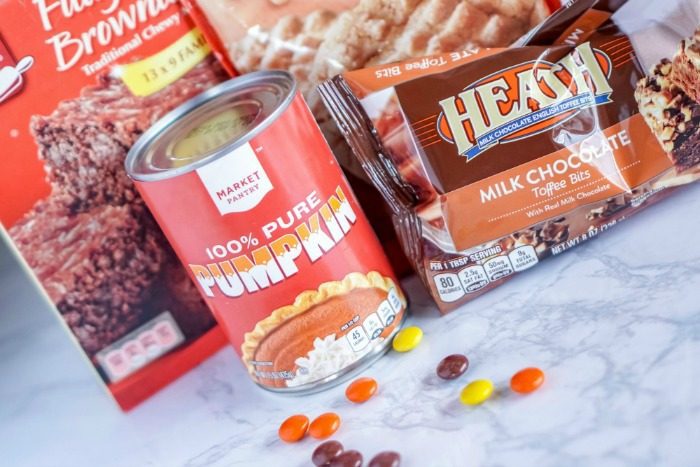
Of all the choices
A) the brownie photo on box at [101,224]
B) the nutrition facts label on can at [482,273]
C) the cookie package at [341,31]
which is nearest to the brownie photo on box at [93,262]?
the brownie photo on box at [101,224]

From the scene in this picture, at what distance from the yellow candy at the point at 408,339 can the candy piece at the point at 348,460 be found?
167 mm

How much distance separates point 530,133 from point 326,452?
16.4 inches

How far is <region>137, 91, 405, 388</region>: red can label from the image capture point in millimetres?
860

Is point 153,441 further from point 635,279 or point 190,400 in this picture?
point 635,279

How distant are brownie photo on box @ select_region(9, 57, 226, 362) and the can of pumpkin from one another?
7 centimetres

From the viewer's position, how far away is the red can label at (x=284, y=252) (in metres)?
0.86

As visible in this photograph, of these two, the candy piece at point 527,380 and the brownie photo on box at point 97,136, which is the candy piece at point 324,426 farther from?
the brownie photo on box at point 97,136

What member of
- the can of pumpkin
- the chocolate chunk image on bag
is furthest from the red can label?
the chocolate chunk image on bag

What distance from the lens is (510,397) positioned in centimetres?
81

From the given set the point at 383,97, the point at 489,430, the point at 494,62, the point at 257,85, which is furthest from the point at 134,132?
the point at 489,430

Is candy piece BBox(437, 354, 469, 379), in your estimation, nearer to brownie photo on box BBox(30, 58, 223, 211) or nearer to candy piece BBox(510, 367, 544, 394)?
candy piece BBox(510, 367, 544, 394)

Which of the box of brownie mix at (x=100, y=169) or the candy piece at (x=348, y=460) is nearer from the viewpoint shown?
the candy piece at (x=348, y=460)

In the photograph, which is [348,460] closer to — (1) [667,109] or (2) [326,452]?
(2) [326,452]

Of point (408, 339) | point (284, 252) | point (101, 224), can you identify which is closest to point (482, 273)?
point (408, 339)
